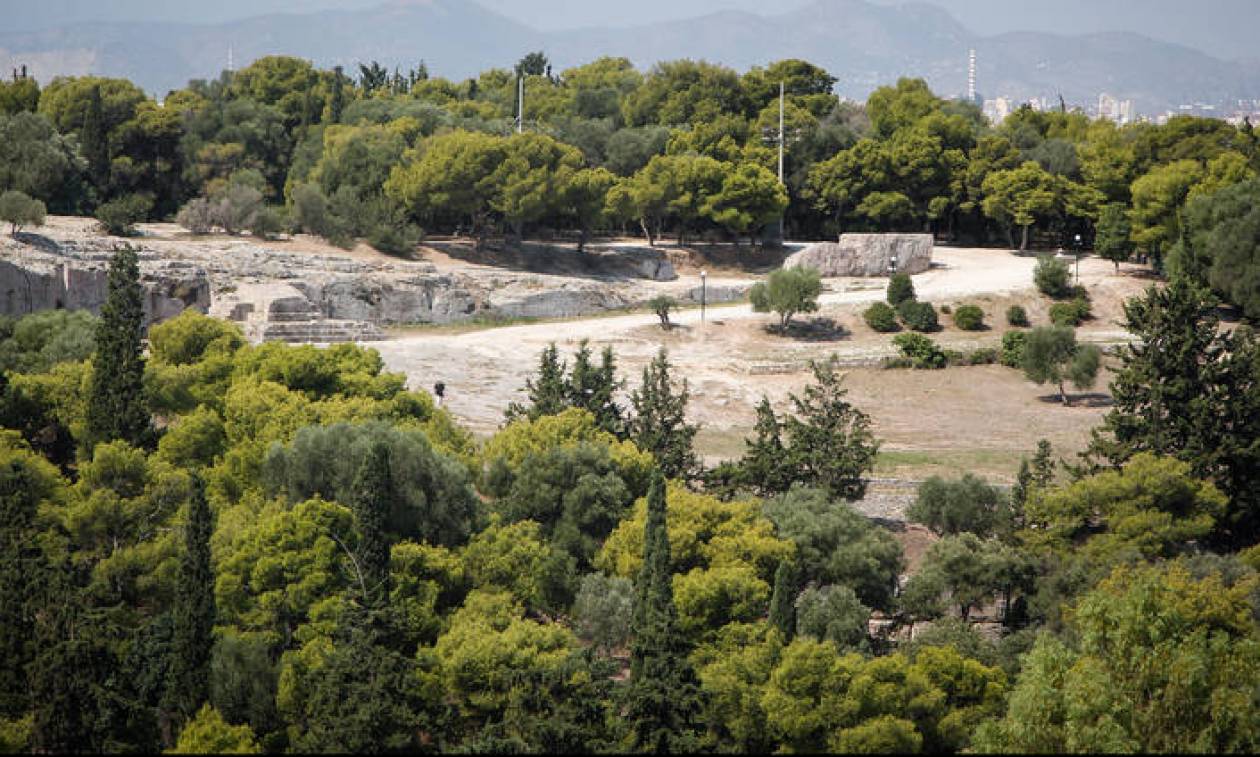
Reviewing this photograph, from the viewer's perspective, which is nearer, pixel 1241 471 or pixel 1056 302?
pixel 1241 471

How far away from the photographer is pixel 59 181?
5228 cm

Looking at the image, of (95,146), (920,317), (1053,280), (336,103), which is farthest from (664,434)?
(336,103)

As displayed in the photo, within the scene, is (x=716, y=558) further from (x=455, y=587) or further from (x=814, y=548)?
(x=455, y=587)

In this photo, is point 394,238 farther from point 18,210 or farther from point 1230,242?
point 1230,242

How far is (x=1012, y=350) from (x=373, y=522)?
29.3 m

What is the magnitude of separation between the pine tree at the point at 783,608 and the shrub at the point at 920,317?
28333mm

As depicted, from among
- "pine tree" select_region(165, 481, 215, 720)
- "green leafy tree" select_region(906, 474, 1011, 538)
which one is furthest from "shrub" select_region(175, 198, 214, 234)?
"pine tree" select_region(165, 481, 215, 720)

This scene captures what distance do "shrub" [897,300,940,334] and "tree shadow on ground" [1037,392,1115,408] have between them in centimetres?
683

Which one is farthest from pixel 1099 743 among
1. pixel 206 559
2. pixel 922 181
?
pixel 922 181

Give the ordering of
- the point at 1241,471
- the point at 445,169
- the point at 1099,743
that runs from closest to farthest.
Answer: the point at 1099,743
the point at 1241,471
the point at 445,169

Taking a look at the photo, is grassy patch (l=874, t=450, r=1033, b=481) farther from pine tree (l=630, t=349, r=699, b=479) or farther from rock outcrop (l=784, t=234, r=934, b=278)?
rock outcrop (l=784, t=234, r=934, b=278)

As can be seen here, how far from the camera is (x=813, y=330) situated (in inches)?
2040

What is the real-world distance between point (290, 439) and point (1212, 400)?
65.7 ft

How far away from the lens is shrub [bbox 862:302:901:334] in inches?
2041
